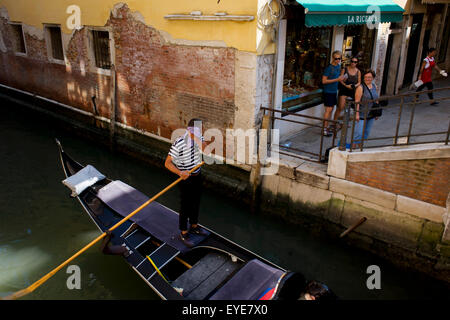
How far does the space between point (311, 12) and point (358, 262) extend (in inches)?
125

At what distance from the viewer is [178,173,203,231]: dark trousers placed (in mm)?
3865

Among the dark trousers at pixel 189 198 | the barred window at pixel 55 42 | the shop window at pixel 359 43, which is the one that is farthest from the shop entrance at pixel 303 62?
the barred window at pixel 55 42

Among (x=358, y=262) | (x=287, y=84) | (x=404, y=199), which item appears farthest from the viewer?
(x=287, y=84)

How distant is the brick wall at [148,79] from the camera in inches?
216

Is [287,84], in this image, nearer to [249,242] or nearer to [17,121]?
[249,242]

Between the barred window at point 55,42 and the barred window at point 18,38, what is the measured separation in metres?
1.54

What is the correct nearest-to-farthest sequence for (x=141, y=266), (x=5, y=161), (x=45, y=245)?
(x=141, y=266), (x=45, y=245), (x=5, y=161)

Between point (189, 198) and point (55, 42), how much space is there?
6900 mm

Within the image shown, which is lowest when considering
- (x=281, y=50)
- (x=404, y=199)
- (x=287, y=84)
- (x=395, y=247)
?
(x=395, y=247)

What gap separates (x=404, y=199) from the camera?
159 inches

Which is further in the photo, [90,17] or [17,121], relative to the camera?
[17,121]

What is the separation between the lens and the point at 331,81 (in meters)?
5.72

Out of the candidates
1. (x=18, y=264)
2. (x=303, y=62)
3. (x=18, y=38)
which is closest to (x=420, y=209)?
(x=303, y=62)
